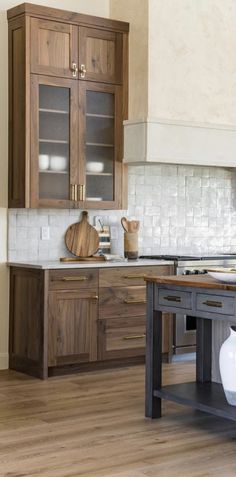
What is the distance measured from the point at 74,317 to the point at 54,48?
6.71 feet

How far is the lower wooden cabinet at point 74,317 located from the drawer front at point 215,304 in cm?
177

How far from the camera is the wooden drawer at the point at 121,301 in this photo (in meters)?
6.05

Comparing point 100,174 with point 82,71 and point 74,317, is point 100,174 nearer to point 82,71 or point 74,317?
point 82,71

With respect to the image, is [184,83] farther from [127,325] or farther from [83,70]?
[127,325]

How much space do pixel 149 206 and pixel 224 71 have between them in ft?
4.30

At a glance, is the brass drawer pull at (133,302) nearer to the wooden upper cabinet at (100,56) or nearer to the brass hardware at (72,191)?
the brass hardware at (72,191)

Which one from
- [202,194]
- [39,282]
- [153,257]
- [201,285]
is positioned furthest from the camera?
[202,194]

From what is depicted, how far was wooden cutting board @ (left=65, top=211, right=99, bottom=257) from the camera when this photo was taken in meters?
6.48

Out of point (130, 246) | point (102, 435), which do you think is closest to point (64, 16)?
point (130, 246)

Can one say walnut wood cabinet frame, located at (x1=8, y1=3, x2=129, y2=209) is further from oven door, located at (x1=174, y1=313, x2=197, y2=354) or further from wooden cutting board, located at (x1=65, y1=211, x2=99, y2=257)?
oven door, located at (x1=174, y1=313, x2=197, y2=354)

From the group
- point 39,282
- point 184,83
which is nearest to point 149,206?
point 184,83

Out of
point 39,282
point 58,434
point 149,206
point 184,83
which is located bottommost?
point 58,434

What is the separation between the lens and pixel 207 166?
6.97m

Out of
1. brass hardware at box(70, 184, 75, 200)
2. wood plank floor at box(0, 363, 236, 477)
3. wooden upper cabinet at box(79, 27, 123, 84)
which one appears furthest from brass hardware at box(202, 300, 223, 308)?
wooden upper cabinet at box(79, 27, 123, 84)
